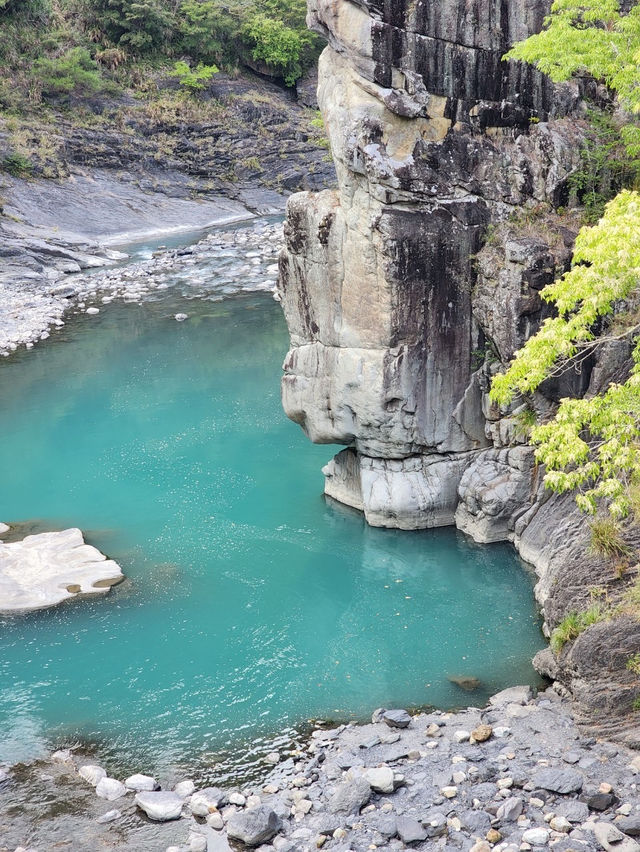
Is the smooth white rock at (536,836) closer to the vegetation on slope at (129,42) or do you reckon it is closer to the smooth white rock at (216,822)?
the smooth white rock at (216,822)

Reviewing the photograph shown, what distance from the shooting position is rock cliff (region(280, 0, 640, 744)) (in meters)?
16.8

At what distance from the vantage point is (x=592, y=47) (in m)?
15.7

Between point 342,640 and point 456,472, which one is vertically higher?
point 456,472

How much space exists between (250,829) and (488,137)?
42.9ft

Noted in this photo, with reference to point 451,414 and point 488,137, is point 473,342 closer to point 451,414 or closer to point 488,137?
point 451,414

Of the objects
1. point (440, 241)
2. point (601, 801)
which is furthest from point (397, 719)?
point (440, 241)

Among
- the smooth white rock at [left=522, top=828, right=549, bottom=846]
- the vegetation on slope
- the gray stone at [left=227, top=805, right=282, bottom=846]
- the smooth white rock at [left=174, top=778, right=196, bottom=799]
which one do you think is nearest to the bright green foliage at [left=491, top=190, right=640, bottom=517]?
the smooth white rock at [left=522, top=828, right=549, bottom=846]

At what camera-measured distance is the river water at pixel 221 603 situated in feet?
44.2

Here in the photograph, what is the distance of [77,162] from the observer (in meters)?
52.6

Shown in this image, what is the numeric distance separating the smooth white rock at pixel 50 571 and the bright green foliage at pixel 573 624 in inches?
337

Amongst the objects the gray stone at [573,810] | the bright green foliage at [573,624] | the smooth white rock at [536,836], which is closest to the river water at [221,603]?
the bright green foliage at [573,624]

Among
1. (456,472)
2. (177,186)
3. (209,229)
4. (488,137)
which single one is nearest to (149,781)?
(456,472)

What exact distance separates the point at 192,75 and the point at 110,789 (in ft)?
192

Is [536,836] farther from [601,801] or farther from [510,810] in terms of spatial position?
[601,801]
